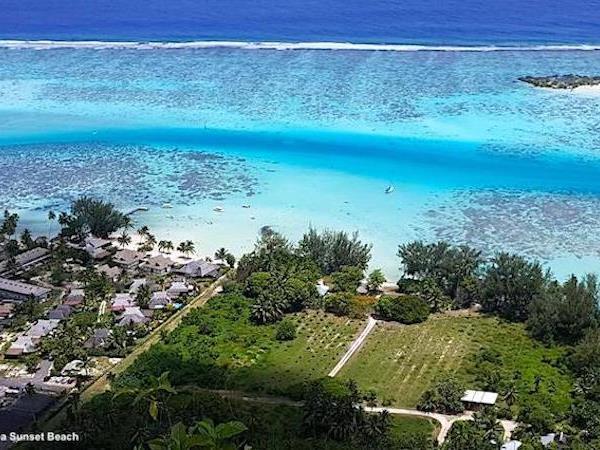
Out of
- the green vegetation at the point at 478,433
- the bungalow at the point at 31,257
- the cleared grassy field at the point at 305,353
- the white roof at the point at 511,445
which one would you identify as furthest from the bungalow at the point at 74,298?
the white roof at the point at 511,445

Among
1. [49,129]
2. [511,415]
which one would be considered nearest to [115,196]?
[49,129]

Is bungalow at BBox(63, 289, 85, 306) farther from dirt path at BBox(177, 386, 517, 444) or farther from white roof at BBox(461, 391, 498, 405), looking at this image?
white roof at BBox(461, 391, 498, 405)

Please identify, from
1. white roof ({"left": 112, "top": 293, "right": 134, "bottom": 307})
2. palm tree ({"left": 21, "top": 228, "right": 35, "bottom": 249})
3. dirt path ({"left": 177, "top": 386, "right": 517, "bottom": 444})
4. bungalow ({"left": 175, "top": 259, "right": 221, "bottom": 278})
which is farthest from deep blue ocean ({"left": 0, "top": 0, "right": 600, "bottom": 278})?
dirt path ({"left": 177, "top": 386, "right": 517, "bottom": 444})

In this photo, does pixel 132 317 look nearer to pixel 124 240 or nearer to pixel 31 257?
pixel 31 257

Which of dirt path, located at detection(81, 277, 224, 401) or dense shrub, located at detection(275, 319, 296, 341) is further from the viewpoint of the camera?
dense shrub, located at detection(275, 319, 296, 341)

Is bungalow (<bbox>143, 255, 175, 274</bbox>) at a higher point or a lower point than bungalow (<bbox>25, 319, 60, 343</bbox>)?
higher

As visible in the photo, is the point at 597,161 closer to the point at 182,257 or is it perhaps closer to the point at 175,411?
the point at 182,257

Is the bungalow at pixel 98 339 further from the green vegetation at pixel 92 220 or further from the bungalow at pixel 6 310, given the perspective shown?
the green vegetation at pixel 92 220
